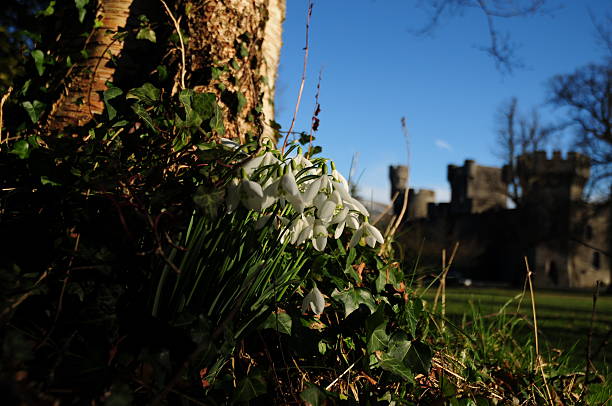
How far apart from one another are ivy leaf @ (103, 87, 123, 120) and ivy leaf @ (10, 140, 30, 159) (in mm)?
393

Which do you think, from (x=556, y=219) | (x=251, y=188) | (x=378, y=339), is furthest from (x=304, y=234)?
(x=556, y=219)

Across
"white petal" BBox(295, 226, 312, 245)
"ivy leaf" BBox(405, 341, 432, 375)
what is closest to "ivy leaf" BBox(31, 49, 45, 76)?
"white petal" BBox(295, 226, 312, 245)

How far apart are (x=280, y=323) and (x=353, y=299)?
11.5 inches

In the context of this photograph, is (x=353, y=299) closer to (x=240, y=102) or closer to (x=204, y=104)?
(x=204, y=104)

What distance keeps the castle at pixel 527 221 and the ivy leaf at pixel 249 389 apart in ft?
98.4

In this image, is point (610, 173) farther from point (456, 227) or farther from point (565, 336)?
point (565, 336)

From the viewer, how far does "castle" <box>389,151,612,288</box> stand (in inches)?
1281

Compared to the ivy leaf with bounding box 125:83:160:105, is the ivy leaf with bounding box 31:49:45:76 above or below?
above

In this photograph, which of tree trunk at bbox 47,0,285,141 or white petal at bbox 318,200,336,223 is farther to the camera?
tree trunk at bbox 47,0,285,141

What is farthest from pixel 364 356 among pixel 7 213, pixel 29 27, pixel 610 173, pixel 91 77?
pixel 610 173

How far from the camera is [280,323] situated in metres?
1.68

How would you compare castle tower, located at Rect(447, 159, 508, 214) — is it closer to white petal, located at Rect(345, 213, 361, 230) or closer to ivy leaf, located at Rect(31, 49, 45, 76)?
ivy leaf, located at Rect(31, 49, 45, 76)

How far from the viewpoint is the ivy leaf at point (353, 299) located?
179 centimetres

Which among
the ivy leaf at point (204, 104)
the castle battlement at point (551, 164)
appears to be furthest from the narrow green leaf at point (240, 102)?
the castle battlement at point (551, 164)
